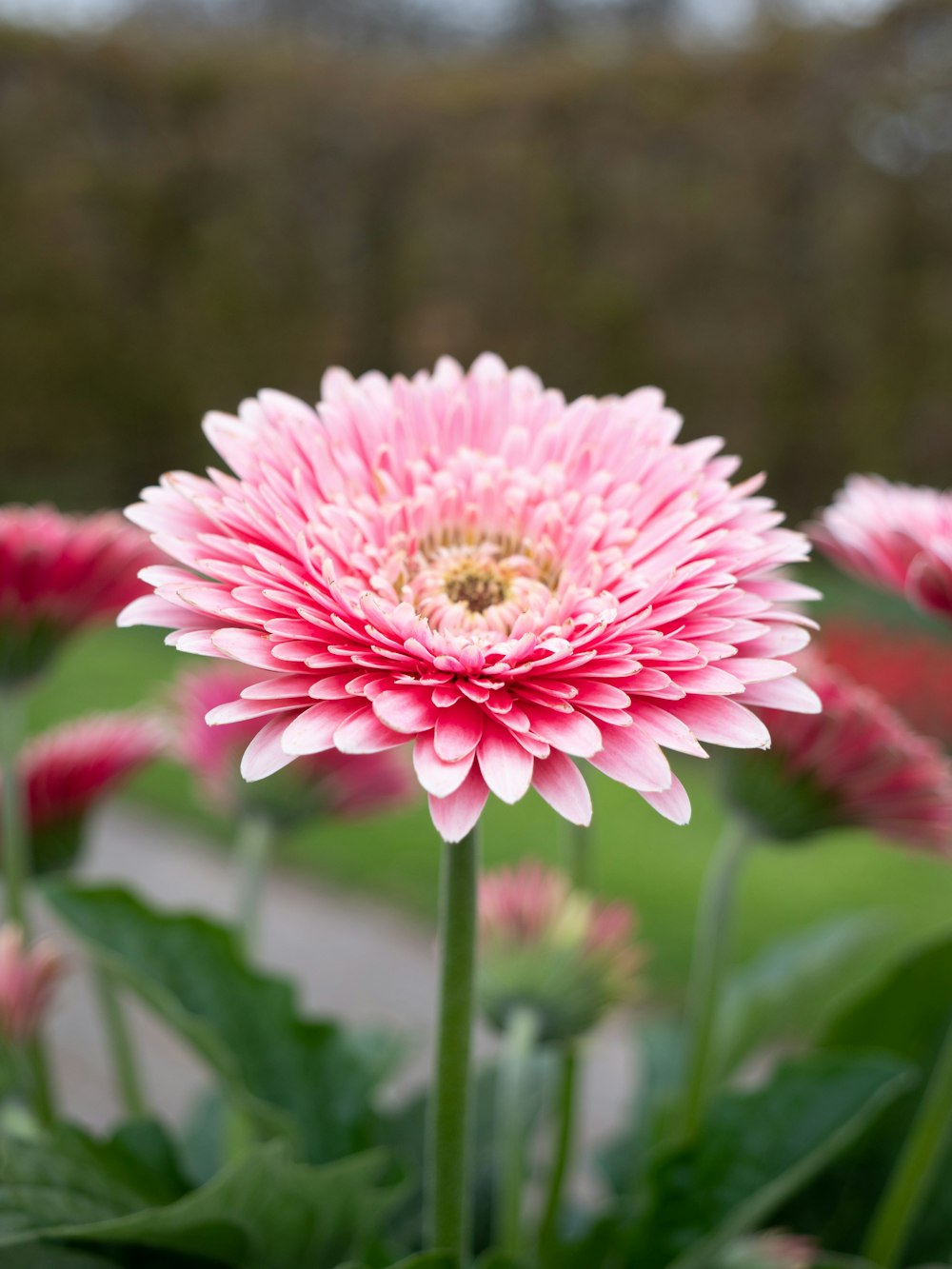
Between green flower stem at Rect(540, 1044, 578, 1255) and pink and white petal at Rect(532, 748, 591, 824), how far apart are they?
9.0 inches

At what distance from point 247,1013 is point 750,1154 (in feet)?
0.68

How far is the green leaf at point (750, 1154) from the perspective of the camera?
0.46 m

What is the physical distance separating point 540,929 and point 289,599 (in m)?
0.28

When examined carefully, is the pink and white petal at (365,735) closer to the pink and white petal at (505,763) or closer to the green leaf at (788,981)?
the pink and white petal at (505,763)

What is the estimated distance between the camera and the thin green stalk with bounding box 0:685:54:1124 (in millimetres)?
494

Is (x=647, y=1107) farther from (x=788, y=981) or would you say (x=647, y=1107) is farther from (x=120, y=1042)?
(x=120, y=1042)

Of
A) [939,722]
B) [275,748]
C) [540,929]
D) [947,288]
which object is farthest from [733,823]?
[947,288]

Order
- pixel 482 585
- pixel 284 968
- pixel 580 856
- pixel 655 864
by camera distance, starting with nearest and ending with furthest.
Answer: pixel 482 585, pixel 580 856, pixel 284 968, pixel 655 864

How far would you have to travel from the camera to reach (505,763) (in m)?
0.31

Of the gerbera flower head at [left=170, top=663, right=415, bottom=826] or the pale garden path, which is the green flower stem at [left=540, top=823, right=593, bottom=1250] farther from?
the pale garden path

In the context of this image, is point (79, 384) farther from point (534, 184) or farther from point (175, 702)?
point (175, 702)

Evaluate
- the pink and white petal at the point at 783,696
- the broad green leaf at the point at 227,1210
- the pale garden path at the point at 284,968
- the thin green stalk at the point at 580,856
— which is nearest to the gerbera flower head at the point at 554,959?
the thin green stalk at the point at 580,856

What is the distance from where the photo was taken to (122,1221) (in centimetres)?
36

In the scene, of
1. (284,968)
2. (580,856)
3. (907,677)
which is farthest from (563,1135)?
(907,677)
